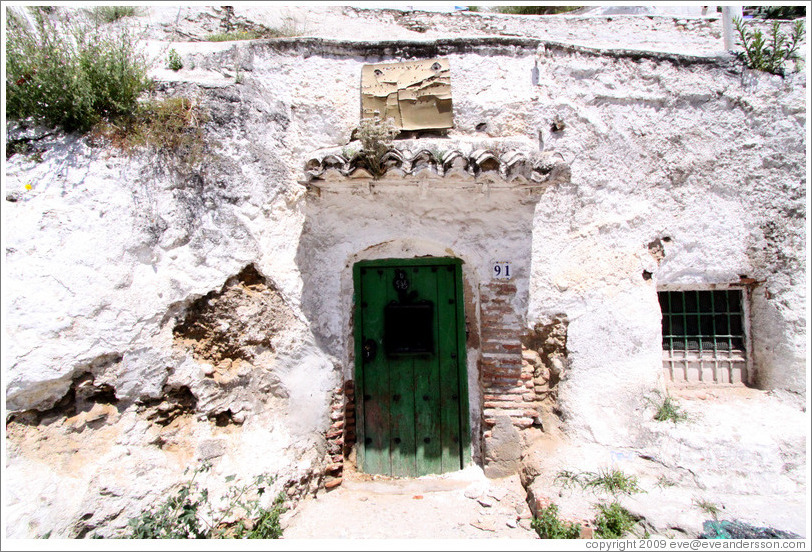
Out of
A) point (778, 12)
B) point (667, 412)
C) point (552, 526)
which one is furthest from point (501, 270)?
point (778, 12)

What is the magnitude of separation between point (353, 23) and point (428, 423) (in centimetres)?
611

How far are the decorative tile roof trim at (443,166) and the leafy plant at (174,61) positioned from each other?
1637 millimetres

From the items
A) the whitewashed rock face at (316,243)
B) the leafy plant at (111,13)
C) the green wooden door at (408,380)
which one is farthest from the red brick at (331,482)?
the leafy plant at (111,13)

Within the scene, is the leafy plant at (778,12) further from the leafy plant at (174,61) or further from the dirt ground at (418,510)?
the leafy plant at (174,61)

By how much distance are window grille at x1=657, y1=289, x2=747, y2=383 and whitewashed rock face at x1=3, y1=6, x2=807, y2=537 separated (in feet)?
0.63

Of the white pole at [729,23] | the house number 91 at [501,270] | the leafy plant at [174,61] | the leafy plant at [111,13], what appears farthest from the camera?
the leafy plant at [111,13]

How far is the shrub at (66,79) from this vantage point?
3.73 metres

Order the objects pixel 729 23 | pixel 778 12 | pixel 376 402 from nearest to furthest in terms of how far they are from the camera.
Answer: pixel 376 402 < pixel 729 23 < pixel 778 12

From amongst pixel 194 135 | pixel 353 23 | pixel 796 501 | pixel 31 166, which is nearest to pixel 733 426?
pixel 796 501

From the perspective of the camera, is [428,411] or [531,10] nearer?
[428,411]

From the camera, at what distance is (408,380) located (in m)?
4.61

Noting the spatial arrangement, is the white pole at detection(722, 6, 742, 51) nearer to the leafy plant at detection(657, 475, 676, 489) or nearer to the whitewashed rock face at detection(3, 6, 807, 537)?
the whitewashed rock face at detection(3, 6, 807, 537)

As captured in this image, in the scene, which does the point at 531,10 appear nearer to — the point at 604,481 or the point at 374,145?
the point at 374,145

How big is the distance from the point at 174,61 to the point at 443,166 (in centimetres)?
266
